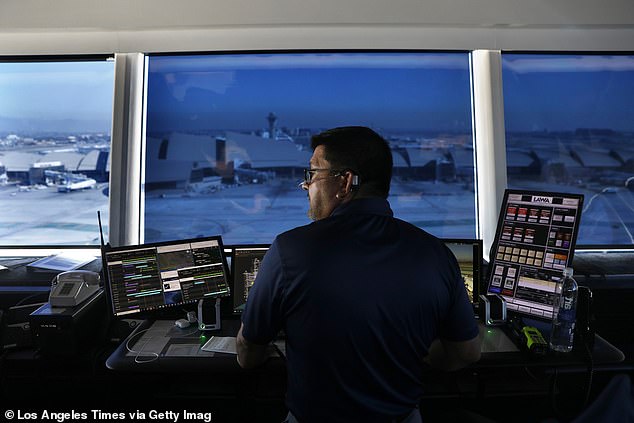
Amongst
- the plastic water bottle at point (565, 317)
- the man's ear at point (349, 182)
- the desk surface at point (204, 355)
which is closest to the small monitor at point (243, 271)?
the desk surface at point (204, 355)

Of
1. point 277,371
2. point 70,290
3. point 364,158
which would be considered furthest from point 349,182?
point 70,290

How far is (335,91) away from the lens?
3531 millimetres

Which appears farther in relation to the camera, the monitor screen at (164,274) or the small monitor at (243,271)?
the small monitor at (243,271)

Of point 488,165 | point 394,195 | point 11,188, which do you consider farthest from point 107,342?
point 488,165

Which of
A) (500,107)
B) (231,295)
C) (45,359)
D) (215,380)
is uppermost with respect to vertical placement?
(500,107)

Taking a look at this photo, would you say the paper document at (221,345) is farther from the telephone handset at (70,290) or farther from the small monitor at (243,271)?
the telephone handset at (70,290)

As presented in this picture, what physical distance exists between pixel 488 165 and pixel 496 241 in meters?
0.85

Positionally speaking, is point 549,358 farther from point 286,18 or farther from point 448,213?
point 286,18

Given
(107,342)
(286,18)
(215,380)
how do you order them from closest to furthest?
(107,342), (215,380), (286,18)

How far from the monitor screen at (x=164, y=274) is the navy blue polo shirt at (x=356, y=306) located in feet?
4.08

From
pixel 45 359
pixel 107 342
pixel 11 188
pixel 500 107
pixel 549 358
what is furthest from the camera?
pixel 11 188

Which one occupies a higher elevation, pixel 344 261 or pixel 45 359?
pixel 344 261

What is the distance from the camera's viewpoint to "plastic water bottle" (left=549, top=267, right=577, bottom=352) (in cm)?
232

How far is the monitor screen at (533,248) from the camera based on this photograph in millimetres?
2502
